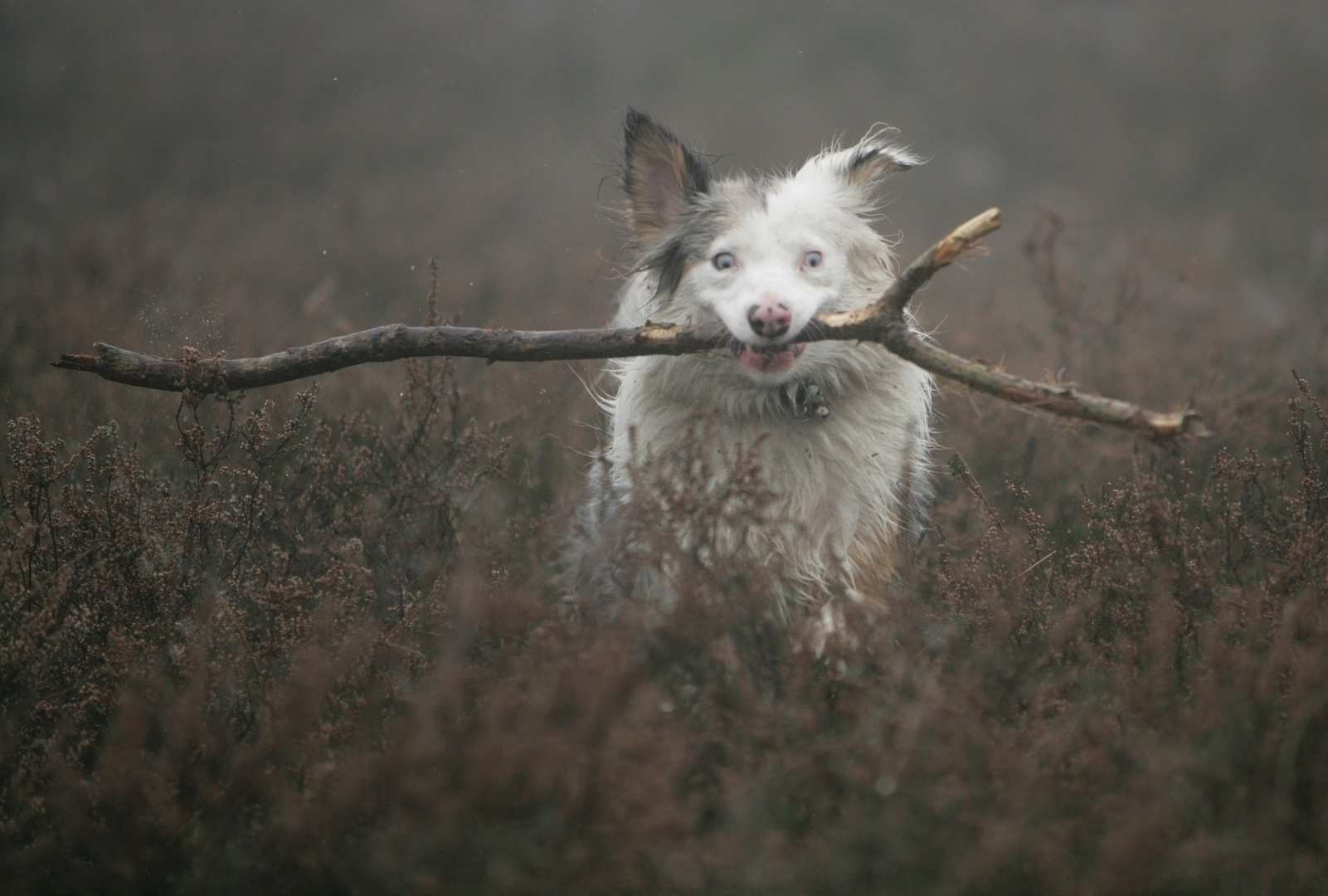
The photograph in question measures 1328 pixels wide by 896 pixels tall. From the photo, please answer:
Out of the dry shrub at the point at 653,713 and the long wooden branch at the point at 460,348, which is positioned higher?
the long wooden branch at the point at 460,348

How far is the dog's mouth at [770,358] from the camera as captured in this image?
3.69 meters

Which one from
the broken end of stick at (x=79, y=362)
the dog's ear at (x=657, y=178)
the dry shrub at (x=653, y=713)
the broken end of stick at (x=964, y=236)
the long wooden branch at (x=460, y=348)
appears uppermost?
the dog's ear at (x=657, y=178)

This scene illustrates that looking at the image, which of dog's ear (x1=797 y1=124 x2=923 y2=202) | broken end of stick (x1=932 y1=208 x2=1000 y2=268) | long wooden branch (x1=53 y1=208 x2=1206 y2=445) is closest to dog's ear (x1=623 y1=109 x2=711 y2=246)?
dog's ear (x1=797 y1=124 x2=923 y2=202)

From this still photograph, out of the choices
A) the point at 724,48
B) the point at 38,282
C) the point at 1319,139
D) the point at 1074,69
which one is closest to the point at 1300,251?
the point at 1319,139

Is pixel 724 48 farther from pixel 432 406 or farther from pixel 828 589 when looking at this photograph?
pixel 828 589

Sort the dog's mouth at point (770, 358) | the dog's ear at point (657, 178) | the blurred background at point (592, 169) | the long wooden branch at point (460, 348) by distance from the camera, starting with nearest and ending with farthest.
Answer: the long wooden branch at point (460, 348) → the dog's mouth at point (770, 358) → the dog's ear at point (657, 178) → the blurred background at point (592, 169)

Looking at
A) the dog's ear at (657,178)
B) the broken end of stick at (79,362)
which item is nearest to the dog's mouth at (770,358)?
the dog's ear at (657,178)

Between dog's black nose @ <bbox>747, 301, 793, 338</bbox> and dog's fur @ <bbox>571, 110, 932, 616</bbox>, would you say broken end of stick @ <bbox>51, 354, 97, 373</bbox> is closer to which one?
dog's fur @ <bbox>571, 110, 932, 616</bbox>

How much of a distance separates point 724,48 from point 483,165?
5.94 meters

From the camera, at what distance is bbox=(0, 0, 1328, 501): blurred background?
6887 mm

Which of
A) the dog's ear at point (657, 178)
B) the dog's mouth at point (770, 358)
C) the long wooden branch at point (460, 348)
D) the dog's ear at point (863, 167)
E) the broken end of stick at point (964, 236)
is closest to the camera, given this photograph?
the broken end of stick at point (964, 236)

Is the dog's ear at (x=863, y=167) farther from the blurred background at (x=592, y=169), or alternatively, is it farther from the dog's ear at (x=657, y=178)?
the blurred background at (x=592, y=169)

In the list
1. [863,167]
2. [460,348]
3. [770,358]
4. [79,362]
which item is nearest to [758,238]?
[770,358]

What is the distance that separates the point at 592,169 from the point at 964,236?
39.7ft
